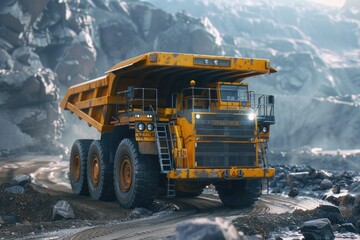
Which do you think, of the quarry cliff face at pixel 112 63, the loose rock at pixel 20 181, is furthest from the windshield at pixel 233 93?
the quarry cliff face at pixel 112 63

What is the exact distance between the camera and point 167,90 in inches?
512

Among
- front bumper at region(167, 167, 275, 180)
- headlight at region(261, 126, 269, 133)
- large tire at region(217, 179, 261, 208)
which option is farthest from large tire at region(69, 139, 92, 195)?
headlight at region(261, 126, 269, 133)

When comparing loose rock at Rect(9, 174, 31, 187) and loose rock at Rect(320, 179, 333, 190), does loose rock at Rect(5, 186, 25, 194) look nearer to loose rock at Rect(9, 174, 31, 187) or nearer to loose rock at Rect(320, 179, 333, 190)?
loose rock at Rect(9, 174, 31, 187)

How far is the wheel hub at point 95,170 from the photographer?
1372 centimetres

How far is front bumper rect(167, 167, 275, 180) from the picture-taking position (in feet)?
35.0

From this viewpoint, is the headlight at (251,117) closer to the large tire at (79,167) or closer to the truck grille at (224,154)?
the truck grille at (224,154)

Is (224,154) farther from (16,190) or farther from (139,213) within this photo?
(16,190)

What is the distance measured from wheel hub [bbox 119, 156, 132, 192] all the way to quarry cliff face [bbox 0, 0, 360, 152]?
85.8 ft

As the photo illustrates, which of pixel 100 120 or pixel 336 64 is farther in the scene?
pixel 336 64

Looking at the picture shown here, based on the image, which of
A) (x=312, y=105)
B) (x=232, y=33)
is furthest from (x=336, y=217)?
(x=232, y=33)

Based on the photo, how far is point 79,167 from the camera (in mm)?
14945

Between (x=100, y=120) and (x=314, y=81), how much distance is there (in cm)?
7618

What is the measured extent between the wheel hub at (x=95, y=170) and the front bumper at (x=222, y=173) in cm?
356

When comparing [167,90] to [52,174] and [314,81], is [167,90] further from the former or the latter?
[314,81]
